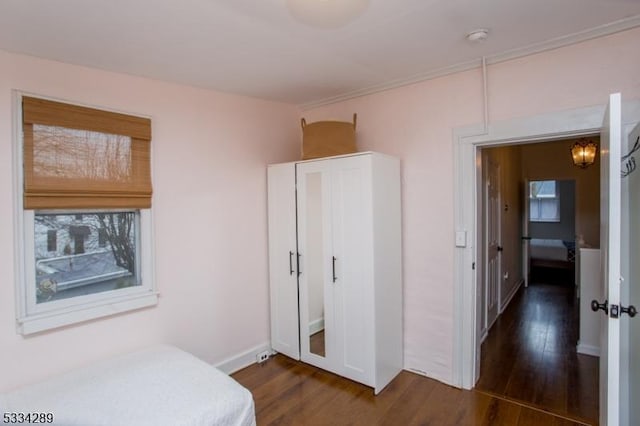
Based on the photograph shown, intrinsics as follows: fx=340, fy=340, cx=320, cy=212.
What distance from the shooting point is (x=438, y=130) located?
8.64ft

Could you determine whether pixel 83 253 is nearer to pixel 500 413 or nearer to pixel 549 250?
pixel 500 413

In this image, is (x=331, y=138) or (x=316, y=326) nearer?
(x=331, y=138)

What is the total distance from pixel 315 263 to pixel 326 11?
74.3 inches

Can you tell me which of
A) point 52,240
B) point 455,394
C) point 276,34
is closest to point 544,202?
point 455,394

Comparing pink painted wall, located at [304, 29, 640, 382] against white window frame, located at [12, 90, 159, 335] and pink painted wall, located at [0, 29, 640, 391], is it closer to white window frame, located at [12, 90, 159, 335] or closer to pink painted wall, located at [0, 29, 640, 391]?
pink painted wall, located at [0, 29, 640, 391]

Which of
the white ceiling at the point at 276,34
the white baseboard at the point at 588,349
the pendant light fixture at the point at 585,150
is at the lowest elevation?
the white baseboard at the point at 588,349

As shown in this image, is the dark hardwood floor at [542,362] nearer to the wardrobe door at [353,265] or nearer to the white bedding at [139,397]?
the wardrobe door at [353,265]

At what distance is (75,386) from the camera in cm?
184

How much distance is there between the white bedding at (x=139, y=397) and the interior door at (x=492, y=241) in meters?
2.95

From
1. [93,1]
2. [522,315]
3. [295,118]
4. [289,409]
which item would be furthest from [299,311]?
[522,315]

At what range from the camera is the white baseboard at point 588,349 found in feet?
10.1

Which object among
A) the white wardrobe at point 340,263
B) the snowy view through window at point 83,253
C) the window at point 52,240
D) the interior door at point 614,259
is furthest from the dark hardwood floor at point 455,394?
the window at point 52,240

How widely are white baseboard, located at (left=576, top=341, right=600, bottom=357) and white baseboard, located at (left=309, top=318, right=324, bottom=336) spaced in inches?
95.0

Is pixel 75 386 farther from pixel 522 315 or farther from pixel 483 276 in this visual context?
pixel 522 315
